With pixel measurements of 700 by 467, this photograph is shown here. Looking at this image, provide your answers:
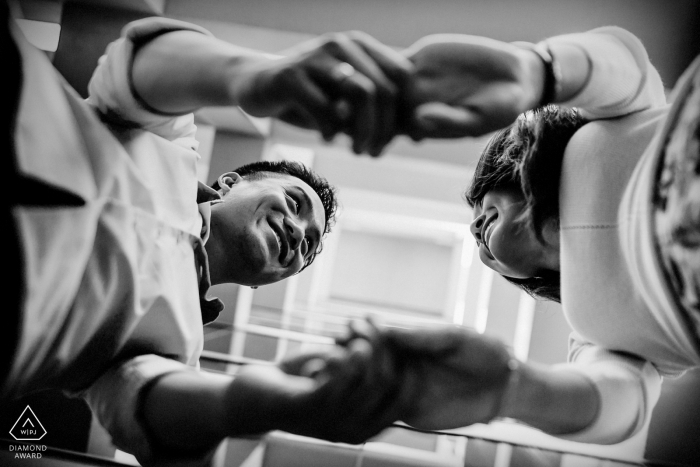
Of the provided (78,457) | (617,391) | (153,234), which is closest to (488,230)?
(617,391)

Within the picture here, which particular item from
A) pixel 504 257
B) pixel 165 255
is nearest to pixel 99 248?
pixel 165 255

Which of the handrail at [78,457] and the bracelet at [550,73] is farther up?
the bracelet at [550,73]

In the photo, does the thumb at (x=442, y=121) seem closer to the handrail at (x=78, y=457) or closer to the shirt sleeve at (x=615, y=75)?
the shirt sleeve at (x=615, y=75)

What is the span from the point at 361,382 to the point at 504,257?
241 millimetres

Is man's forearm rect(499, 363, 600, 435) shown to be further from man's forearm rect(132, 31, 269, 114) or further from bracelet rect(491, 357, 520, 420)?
man's forearm rect(132, 31, 269, 114)

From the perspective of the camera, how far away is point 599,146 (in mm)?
344

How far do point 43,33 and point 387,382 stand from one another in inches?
14.2

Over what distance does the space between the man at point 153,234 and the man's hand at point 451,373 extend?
2 cm

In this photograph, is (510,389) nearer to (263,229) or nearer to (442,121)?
(442,121)

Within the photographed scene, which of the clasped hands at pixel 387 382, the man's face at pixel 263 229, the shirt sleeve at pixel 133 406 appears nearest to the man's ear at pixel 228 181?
the man's face at pixel 263 229

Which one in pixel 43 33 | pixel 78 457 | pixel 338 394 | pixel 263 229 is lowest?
pixel 78 457

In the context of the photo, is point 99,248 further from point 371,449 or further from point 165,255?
point 371,449

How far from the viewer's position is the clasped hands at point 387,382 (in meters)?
0.24

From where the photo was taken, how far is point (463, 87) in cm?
25
